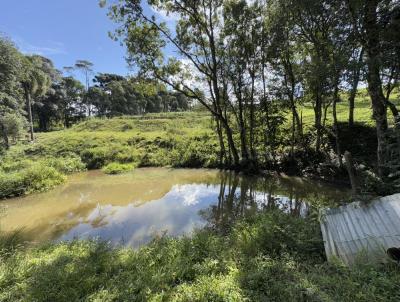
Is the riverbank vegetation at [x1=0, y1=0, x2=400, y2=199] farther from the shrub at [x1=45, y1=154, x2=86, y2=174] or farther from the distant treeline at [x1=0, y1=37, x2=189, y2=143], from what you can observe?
the distant treeline at [x1=0, y1=37, x2=189, y2=143]

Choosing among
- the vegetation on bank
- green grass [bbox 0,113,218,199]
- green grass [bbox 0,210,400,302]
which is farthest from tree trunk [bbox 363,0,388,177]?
green grass [bbox 0,113,218,199]

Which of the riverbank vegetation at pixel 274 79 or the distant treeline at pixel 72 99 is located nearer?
the riverbank vegetation at pixel 274 79

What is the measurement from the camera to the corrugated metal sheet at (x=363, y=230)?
3652 millimetres

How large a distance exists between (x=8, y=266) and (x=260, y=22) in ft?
47.1

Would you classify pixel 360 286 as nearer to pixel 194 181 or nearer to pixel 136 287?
pixel 136 287

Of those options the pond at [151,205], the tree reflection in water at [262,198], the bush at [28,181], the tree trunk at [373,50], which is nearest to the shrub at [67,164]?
the bush at [28,181]

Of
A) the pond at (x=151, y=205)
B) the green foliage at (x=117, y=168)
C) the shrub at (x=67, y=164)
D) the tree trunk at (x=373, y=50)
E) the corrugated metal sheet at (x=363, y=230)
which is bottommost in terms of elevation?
the pond at (x=151, y=205)

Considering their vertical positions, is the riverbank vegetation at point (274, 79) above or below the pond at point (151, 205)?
above

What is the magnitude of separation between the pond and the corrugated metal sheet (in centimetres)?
259

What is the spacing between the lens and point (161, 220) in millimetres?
8680

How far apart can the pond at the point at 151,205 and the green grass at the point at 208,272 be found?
1.85 metres

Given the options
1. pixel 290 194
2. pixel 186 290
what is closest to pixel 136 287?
pixel 186 290

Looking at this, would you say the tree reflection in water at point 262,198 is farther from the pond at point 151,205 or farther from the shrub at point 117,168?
the shrub at point 117,168

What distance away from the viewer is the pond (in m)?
8.08
